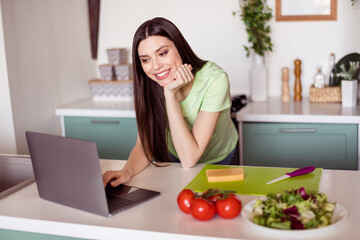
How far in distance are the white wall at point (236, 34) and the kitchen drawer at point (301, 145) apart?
628 millimetres

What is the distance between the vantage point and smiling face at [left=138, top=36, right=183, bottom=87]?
69.7 inches

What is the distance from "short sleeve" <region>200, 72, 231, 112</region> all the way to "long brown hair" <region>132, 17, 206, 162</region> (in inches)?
5.8

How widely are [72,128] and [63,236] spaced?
170cm

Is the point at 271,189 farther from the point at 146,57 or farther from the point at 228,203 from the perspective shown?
the point at 146,57

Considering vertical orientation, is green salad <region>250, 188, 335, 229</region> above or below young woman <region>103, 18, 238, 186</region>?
below

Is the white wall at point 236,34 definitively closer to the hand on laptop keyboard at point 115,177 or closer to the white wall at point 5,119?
the white wall at point 5,119

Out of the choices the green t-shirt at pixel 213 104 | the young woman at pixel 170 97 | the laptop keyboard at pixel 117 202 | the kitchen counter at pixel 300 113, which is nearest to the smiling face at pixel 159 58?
the young woman at pixel 170 97

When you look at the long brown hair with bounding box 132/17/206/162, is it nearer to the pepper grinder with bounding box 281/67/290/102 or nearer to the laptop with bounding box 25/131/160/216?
the laptop with bounding box 25/131/160/216

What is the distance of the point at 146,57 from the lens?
1.79 meters

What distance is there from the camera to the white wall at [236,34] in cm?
→ 298

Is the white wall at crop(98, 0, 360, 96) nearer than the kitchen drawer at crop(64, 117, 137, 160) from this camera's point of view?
No

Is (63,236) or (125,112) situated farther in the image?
(125,112)

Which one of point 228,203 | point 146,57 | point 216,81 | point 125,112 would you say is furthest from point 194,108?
point 125,112

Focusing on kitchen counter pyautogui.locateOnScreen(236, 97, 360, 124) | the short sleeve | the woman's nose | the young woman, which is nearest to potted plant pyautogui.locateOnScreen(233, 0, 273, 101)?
kitchen counter pyautogui.locateOnScreen(236, 97, 360, 124)
